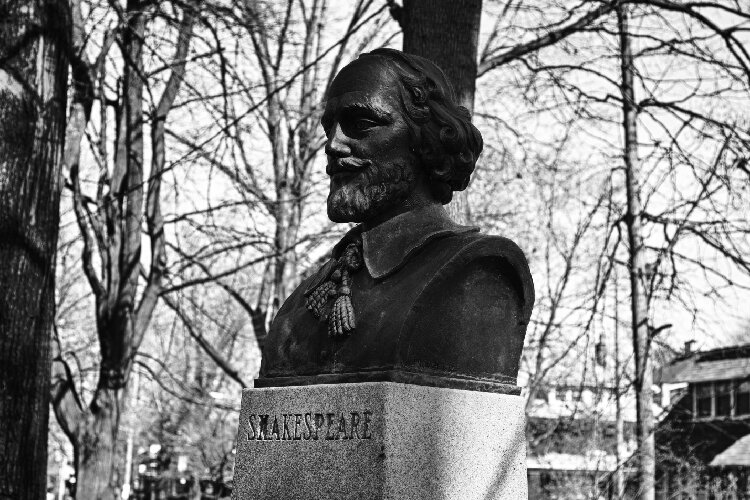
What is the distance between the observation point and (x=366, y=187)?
157 inches

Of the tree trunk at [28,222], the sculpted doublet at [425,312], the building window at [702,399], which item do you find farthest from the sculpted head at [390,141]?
the building window at [702,399]

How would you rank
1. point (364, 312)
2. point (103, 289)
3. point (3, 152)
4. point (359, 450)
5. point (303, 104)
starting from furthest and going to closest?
point (303, 104)
point (103, 289)
point (3, 152)
point (364, 312)
point (359, 450)

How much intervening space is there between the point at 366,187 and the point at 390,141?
0.20 m

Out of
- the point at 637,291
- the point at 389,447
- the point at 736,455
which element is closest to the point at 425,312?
the point at 389,447

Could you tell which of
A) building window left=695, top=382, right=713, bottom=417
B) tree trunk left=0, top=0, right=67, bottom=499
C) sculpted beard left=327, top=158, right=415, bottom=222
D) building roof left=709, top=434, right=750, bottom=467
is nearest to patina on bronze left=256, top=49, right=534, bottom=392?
sculpted beard left=327, top=158, right=415, bottom=222

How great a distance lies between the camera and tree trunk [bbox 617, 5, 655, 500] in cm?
1178

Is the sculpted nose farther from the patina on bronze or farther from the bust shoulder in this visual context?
the bust shoulder

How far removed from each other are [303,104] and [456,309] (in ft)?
39.2

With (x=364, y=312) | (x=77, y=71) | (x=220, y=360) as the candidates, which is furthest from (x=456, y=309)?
(x=220, y=360)

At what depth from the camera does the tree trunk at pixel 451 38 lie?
23.9 ft

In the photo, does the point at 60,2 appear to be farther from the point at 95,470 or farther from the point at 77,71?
the point at 95,470

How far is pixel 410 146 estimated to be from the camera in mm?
4035

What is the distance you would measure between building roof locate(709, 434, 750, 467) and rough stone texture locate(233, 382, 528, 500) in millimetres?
24775

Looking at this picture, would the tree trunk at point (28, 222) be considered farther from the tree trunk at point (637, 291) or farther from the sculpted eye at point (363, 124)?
the tree trunk at point (637, 291)
